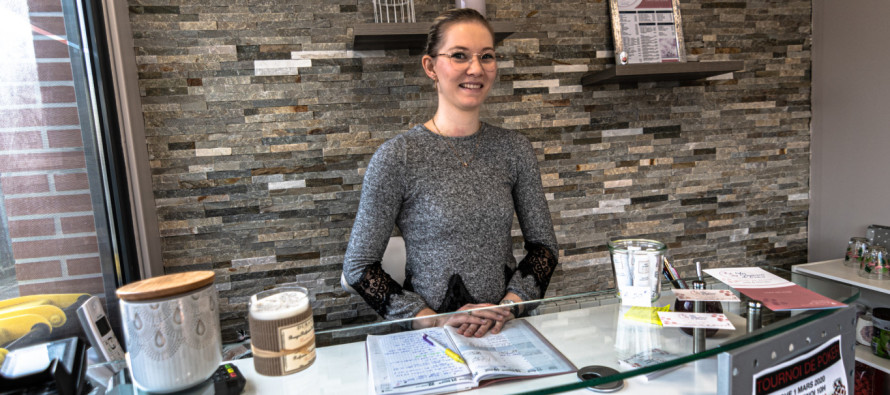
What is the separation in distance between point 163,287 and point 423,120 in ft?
5.33

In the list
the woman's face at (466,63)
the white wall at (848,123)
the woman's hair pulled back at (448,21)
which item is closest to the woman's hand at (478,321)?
the woman's face at (466,63)

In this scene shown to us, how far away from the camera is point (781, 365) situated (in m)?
0.86

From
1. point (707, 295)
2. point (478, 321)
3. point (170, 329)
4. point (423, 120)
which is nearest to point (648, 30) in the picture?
point (423, 120)

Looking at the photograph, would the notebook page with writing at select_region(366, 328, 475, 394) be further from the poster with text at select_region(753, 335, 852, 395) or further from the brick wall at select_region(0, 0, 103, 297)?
the brick wall at select_region(0, 0, 103, 297)

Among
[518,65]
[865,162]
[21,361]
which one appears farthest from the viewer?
[865,162]

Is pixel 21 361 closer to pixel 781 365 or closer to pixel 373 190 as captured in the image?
pixel 373 190

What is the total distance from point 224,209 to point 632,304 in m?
1.72

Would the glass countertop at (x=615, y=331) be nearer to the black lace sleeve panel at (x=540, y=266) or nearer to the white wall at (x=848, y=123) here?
the black lace sleeve panel at (x=540, y=266)

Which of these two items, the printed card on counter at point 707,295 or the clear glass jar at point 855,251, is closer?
the printed card on counter at point 707,295

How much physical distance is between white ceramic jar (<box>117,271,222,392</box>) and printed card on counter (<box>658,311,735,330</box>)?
2.74 ft

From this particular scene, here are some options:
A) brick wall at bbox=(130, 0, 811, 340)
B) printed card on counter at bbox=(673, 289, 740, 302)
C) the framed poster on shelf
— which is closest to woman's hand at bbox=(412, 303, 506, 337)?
printed card on counter at bbox=(673, 289, 740, 302)

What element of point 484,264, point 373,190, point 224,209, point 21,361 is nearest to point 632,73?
point 484,264

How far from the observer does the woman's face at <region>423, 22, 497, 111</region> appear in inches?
57.1

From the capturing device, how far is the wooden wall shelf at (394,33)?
185 cm
